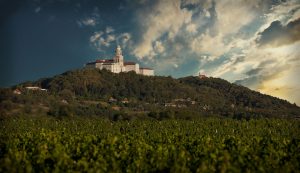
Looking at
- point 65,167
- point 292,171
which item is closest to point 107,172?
point 65,167

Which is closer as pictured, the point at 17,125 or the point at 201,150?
the point at 201,150

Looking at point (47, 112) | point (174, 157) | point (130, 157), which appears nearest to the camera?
point (174, 157)

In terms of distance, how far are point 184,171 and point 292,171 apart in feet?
→ 29.3

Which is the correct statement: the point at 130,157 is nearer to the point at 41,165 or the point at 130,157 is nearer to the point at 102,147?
the point at 102,147

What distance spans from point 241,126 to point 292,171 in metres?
65.1

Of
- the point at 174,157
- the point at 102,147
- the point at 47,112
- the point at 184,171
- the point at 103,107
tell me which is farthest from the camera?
the point at 103,107

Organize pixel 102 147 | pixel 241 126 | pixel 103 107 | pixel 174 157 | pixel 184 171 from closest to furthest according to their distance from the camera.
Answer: pixel 184 171 → pixel 174 157 → pixel 102 147 → pixel 241 126 → pixel 103 107

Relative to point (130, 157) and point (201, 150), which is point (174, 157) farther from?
point (201, 150)

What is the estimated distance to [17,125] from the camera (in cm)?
10788

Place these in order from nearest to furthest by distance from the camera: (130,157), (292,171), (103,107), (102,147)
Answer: (292,171) → (130,157) → (102,147) → (103,107)

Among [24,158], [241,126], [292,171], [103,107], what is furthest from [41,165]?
[103,107]

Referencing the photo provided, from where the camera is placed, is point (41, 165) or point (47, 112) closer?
point (41, 165)

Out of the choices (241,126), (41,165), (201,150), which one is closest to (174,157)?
(201,150)

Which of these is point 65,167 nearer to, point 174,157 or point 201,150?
point 174,157
